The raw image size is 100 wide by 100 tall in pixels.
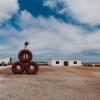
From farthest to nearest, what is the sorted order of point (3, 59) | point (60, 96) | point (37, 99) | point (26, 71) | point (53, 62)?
point (3, 59)
point (53, 62)
point (26, 71)
point (60, 96)
point (37, 99)

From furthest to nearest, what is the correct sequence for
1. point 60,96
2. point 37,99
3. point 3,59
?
point 3,59 < point 60,96 < point 37,99

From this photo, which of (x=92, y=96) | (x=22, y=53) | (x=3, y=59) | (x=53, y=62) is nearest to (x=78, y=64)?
(x=53, y=62)

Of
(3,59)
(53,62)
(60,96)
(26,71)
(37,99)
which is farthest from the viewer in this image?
(3,59)

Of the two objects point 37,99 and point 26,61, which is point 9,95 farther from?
point 26,61

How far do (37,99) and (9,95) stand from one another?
78.3 inches

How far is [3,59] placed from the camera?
285 ft

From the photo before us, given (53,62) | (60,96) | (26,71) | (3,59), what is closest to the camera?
(60,96)

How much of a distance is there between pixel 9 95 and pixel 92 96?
15.2 feet

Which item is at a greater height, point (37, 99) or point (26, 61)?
point (26, 61)

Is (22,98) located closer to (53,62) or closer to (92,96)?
(92,96)

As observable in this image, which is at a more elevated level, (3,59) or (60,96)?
(3,59)

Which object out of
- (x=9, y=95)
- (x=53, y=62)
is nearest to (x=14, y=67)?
(x=9, y=95)

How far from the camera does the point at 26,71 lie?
1211 inches

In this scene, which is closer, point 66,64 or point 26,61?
point 26,61
